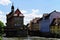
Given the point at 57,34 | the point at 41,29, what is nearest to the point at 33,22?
the point at 41,29

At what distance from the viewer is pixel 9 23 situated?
359ft

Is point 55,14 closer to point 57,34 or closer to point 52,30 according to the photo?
point 52,30

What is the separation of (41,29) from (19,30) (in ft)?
46.0

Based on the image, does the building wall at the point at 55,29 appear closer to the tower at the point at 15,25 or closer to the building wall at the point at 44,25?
the building wall at the point at 44,25

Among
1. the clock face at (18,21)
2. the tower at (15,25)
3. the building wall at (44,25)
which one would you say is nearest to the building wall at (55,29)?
the building wall at (44,25)

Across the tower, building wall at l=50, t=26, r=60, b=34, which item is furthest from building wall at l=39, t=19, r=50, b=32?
the tower

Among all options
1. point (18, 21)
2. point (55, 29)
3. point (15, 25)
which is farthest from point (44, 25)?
point (55, 29)

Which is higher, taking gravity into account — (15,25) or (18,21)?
(18,21)

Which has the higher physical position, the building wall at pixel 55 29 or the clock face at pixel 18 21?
the clock face at pixel 18 21

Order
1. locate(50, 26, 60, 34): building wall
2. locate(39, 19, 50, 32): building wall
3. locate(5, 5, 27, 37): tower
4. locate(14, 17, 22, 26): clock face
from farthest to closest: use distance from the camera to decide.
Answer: locate(39, 19, 50, 32): building wall, locate(14, 17, 22, 26): clock face, locate(5, 5, 27, 37): tower, locate(50, 26, 60, 34): building wall

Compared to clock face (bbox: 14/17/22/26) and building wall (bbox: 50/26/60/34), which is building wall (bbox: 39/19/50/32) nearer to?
building wall (bbox: 50/26/60/34)

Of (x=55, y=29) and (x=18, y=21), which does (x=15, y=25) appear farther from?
(x=55, y=29)

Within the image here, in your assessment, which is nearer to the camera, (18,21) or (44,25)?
(18,21)

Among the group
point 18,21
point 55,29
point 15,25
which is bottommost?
point 55,29
